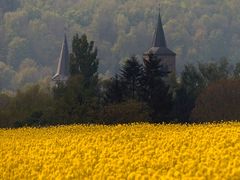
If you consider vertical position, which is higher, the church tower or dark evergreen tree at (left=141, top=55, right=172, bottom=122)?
the church tower

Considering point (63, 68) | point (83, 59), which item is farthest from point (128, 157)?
point (63, 68)

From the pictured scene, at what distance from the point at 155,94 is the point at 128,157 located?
38520 millimetres

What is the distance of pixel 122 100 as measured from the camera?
54094 millimetres

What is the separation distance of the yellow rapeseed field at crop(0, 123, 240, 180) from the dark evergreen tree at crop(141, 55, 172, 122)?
3037 centimetres

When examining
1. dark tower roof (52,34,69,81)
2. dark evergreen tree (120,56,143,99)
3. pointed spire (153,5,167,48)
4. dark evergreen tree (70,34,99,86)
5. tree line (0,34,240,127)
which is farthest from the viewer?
dark tower roof (52,34,69,81)

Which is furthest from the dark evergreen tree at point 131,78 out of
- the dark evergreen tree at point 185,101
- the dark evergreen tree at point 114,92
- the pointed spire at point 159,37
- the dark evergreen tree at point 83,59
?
the pointed spire at point 159,37

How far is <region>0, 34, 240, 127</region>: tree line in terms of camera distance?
4691cm

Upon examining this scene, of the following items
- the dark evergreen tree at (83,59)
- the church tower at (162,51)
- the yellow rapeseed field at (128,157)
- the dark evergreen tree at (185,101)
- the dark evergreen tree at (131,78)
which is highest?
the church tower at (162,51)

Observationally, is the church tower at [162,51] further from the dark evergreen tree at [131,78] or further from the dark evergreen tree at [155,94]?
the dark evergreen tree at [131,78]

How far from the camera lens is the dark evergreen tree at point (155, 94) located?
2106 inches

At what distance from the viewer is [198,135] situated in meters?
20.4

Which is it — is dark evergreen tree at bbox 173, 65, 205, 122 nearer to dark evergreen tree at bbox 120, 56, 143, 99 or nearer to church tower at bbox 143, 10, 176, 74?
dark evergreen tree at bbox 120, 56, 143, 99

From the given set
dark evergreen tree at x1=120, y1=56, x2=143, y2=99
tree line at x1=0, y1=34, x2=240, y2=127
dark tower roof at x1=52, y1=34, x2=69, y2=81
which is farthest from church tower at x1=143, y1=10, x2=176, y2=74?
dark evergreen tree at x1=120, y1=56, x2=143, y2=99

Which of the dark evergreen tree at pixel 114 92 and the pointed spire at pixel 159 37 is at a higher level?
the pointed spire at pixel 159 37
